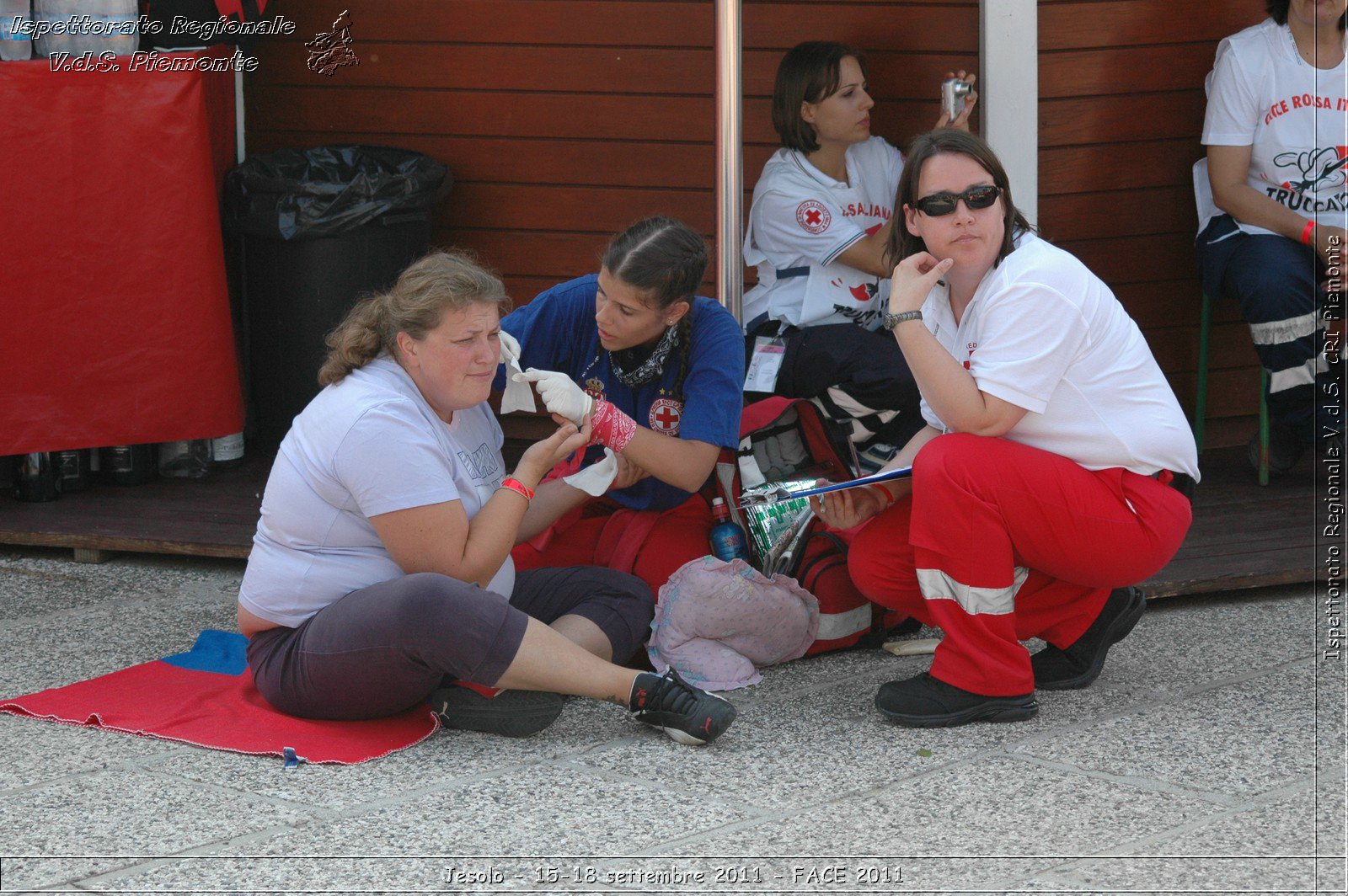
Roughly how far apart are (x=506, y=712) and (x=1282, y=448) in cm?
271

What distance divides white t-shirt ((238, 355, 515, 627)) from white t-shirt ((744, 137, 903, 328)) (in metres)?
1.42

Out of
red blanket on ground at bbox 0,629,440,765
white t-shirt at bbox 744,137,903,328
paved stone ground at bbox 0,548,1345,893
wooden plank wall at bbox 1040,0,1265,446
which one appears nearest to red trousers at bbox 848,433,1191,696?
paved stone ground at bbox 0,548,1345,893

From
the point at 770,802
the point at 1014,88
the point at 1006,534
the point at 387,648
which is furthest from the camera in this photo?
the point at 1014,88

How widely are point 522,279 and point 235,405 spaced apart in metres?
1.02

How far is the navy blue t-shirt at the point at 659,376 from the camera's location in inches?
113

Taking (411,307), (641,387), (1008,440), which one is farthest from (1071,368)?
(411,307)

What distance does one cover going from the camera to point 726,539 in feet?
9.86

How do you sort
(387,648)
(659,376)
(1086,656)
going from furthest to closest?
(659,376) < (1086,656) < (387,648)

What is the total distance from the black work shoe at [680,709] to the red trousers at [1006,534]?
0.43 meters

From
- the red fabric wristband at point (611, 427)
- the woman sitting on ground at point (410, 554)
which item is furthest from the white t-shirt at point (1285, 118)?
the woman sitting on ground at point (410, 554)

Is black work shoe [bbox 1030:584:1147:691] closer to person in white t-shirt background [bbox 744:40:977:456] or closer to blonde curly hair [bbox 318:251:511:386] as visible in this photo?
person in white t-shirt background [bbox 744:40:977:456]

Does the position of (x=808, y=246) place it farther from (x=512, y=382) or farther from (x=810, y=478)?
(x=512, y=382)

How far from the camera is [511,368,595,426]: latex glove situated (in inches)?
104

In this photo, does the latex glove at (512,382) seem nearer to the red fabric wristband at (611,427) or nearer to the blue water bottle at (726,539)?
the red fabric wristband at (611,427)
